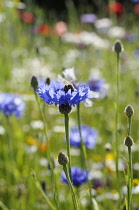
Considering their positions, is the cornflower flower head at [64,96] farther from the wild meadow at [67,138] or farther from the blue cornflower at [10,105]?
the blue cornflower at [10,105]

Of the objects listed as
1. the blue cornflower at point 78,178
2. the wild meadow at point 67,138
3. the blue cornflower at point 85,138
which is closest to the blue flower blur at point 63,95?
the wild meadow at point 67,138

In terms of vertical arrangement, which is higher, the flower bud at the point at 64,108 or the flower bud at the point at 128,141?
the flower bud at the point at 64,108

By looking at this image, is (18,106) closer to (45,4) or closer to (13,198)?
(13,198)

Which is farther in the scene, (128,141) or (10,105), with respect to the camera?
(10,105)

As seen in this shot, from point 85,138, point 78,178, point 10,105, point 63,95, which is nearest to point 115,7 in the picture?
point 85,138

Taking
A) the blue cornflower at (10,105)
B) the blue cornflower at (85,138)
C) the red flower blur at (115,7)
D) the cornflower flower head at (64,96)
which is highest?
the red flower blur at (115,7)

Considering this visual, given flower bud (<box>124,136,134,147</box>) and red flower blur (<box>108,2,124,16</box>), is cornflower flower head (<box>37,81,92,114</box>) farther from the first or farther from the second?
red flower blur (<box>108,2,124,16</box>)

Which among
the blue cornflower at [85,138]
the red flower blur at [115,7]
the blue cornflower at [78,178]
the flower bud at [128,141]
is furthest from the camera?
the red flower blur at [115,7]

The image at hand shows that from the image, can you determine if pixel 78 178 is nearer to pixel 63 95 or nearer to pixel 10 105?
pixel 10 105
